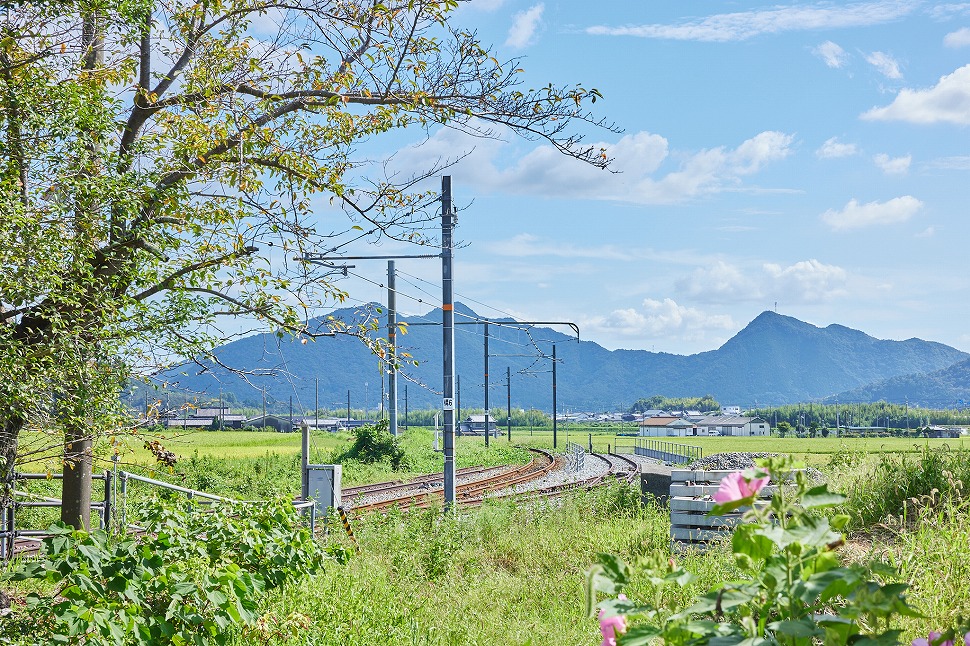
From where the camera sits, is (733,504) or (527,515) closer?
(733,504)

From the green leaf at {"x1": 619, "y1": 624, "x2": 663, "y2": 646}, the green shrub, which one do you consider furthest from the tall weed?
the green shrub

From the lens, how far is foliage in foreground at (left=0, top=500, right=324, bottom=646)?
478cm

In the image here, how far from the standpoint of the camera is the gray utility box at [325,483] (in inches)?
522

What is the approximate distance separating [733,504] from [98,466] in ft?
24.6

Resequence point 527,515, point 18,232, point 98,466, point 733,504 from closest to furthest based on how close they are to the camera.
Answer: point 733,504, point 18,232, point 98,466, point 527,515

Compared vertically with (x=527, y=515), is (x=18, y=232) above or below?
above

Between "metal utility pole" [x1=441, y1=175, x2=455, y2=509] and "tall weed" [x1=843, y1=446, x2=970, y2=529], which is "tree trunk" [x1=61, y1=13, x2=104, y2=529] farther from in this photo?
"tall weed" [x1=843, y1=446, x2=970, y2=529]

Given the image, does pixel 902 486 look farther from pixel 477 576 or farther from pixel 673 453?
pixel 673 453

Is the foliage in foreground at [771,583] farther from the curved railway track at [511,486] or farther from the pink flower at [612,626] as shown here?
the curved railway track at [511,486]

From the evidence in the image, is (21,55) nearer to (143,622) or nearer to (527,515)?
(143,622)

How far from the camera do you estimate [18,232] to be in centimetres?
648

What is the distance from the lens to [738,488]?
2215mm

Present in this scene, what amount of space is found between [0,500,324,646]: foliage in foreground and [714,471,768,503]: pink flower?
3.65 meters

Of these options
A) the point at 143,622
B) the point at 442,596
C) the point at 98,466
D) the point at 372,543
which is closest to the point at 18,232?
the point at 98,466
